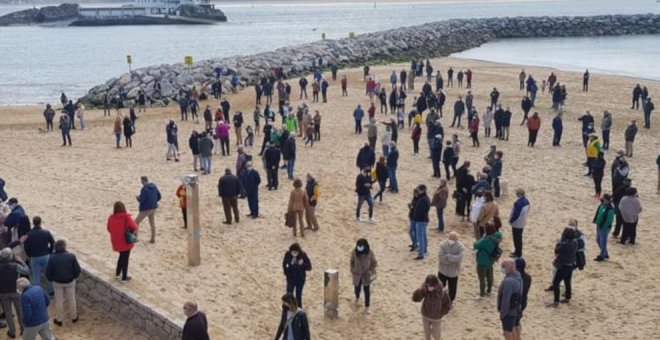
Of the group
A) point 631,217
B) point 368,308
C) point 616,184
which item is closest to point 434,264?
point 368,308

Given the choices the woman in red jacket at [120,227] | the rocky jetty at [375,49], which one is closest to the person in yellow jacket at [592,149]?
the woman in red jacket at [120,227]

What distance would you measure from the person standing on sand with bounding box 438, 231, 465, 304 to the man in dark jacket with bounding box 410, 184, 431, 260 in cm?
189

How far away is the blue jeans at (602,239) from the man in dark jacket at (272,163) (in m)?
7.94

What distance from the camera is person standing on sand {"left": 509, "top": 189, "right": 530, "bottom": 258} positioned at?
45.2 feet

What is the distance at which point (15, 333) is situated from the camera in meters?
11.3

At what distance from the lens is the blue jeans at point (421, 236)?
1412cm

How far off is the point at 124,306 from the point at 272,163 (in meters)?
7.59

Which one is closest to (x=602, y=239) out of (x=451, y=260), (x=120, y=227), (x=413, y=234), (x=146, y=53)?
(x=413, y=234)

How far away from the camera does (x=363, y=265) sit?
38.4 ft

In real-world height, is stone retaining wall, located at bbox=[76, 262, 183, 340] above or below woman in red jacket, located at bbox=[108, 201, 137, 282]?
below

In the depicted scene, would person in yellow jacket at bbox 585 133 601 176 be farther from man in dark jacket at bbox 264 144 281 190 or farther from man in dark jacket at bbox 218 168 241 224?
man in dark jacket at bbox 218 168 241 224

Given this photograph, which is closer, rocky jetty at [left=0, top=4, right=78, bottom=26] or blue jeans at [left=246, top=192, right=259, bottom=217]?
blue jeans at [left=246, top=192, right=259, bottom=217]

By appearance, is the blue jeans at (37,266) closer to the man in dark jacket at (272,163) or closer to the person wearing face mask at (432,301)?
the person wearing face mask at (432,301)

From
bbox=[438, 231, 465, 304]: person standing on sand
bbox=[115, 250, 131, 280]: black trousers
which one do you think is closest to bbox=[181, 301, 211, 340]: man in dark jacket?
bbox=[115, 250, 131, 280]: black trousers
